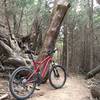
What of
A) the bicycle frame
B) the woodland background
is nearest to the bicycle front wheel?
the bicycle frame

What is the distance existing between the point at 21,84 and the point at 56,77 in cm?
150

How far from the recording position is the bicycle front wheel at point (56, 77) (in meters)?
6.33

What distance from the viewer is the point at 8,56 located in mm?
6812

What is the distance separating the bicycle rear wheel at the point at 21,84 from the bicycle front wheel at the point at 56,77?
3.35 feet

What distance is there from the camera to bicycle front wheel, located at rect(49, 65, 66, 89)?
6332 millimetres

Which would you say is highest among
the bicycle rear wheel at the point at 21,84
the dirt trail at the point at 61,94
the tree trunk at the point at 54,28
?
the tree trunk at the point at 54,28

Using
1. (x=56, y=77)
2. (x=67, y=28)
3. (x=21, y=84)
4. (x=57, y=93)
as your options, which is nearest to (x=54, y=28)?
(x=56, y=77)

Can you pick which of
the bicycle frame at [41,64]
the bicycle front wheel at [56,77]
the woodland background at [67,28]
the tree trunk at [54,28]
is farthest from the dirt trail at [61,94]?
the woodland background at [67,28]

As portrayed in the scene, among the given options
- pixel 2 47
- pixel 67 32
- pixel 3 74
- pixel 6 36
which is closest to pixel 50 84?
pixel 3 74

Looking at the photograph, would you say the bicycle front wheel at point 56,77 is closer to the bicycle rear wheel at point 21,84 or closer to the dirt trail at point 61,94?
the dirt trail at point 61,94

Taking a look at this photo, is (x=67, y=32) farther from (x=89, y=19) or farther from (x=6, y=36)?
(x=6, y=36)

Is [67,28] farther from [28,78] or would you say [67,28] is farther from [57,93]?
[28,78]

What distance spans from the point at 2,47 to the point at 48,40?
4.38ft

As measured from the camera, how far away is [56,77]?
6438mm
